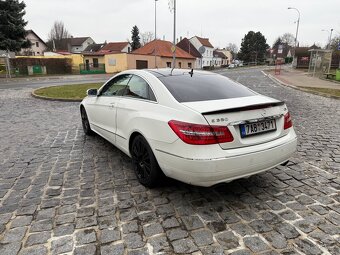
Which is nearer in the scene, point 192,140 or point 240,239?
point 240,239

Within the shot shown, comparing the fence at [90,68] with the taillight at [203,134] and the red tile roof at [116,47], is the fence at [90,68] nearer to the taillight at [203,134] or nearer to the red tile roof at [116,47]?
the red tile roof at [116,47]

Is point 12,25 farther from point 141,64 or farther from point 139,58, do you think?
point 141,64

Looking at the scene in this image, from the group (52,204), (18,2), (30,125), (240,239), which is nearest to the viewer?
(240,239)

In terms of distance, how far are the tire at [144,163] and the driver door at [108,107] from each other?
79 centimetres

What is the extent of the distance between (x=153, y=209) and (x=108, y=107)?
2.13m

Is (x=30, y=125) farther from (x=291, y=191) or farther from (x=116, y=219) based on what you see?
(x=291, y=191)

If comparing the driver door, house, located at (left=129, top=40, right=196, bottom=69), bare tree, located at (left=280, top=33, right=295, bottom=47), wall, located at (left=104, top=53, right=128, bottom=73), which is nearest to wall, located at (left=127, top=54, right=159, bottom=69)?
house, located at (left=129, top=40, right=196, bottom=69)

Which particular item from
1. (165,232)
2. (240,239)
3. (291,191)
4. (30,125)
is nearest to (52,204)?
(165,232)

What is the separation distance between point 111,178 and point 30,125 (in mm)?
4490

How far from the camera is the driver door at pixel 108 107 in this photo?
4.45 meters

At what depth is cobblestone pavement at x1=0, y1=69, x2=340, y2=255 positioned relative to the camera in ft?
8.44

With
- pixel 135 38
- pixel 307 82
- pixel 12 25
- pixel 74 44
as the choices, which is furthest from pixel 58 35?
pixel 307 82

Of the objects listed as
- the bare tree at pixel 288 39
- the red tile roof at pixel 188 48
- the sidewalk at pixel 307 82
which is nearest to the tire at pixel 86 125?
the sidewalk at pixel 307 82

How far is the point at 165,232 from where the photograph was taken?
2748 mm
